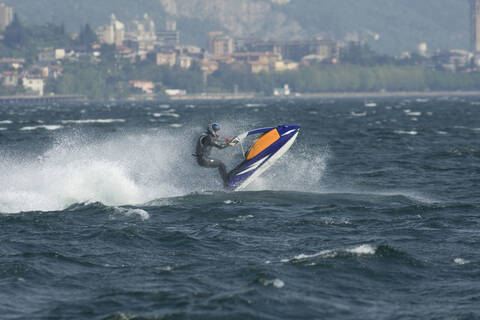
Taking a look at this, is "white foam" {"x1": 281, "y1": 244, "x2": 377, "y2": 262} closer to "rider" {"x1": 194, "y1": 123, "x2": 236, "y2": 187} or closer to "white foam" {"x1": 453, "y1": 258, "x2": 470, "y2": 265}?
"white foam" {"x1": 453, "y1": 258, "x2": 470, "y2": 265}

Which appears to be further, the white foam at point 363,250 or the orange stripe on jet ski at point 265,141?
the orange stripe on jet ski at point 265,141

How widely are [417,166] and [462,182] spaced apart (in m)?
6.07

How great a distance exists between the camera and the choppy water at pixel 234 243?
14391 mm

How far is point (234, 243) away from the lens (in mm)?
18953

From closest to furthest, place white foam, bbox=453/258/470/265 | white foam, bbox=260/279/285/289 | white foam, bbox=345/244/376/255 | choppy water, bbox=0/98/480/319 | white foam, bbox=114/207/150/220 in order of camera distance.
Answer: choppy water, bbox=0/98/480/319 < white foam, bbox=260/279/285/289 < white foam, bbox=453/258/470/265 < white foam, bbox=345/244/376/255 < white foam, bbox=114/207/150/220

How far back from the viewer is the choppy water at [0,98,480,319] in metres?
14.4

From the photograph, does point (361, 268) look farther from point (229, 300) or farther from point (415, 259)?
point (229, 300)

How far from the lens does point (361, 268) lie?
648 inches

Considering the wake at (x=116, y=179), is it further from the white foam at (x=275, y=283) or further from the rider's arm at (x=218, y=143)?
the white foam at (x=275, y=283)

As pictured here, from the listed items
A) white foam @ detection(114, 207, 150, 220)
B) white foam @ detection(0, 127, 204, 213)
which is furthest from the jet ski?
white foam @ detection(114, 207, 150, 220)

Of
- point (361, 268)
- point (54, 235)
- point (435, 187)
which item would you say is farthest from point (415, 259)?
point (435, 187)

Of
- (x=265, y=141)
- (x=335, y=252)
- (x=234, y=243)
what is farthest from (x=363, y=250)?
(x=265, y=141)

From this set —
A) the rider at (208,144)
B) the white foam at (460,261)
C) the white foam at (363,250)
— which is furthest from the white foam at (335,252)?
the rider at (208,144)

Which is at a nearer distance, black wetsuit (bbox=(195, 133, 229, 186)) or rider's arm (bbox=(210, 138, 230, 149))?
rider's arm (bbox=(210, 138, 230, 149))
